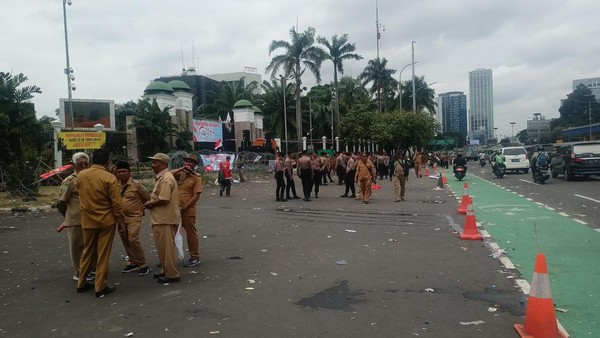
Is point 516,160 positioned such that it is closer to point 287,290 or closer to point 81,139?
point 81,139

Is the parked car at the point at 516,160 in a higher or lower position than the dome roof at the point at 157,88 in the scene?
lower

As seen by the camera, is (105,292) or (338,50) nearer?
(105,292)

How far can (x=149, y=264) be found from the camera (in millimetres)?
7691

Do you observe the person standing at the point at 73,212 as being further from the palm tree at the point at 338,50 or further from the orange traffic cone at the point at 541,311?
the palm tree at the point at 338,50

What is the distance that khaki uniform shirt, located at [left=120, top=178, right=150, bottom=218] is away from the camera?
7.10 metres

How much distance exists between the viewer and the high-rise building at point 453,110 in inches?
4785

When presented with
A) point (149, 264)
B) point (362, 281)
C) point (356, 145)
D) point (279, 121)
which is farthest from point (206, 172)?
point (356, 145)

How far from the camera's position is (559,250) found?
804 centimetres

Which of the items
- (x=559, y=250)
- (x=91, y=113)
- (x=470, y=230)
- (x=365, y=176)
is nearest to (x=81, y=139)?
(x=91, y=113)

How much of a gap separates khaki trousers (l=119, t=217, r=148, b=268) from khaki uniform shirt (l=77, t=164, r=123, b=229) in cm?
91

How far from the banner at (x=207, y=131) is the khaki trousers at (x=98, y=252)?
32.7 metres

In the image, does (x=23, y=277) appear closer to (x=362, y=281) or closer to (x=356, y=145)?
(x=362, y=281)

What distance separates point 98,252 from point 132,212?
1.13 metres

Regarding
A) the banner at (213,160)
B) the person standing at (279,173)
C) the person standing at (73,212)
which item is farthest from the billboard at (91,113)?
the person standing at (73,212)
